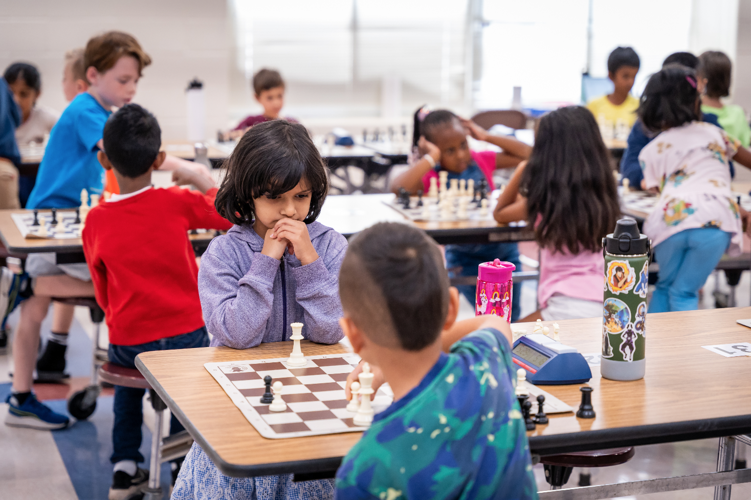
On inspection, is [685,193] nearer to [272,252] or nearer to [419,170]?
[419,170]

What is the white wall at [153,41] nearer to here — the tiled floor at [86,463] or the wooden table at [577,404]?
the tiled floor at [86,463]

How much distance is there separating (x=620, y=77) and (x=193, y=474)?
495 cm

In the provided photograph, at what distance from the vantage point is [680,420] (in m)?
1.37

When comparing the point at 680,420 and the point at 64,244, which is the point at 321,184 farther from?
the point at 64,244

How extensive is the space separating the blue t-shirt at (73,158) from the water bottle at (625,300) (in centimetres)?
249

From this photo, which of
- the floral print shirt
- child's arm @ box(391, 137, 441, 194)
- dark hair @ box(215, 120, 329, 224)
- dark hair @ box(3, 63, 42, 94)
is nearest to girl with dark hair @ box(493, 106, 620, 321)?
the floral print shirt

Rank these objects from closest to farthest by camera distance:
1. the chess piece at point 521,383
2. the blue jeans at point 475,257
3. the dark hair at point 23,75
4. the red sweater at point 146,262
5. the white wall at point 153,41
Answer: the chess piece at point 521,383, the red sweater at point 146,262, the blue jeans at point 475,257, the dark hair at point 23,75, the white wall at point 153,41

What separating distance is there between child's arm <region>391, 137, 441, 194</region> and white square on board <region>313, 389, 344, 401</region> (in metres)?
2.44

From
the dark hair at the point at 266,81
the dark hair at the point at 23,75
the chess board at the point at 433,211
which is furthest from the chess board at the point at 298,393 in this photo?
the dark hair at the point at 23,75

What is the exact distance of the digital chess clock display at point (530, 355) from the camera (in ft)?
5.16

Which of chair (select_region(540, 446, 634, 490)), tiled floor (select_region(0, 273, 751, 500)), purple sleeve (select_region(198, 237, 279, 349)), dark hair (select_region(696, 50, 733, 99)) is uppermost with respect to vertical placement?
dark hair (select_region(696, 50, 733, 99))

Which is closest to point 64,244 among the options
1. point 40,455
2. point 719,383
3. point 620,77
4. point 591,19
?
point 40,455

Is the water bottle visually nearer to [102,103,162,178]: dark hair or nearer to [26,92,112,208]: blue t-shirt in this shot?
[102,103,162,178]: dark hair

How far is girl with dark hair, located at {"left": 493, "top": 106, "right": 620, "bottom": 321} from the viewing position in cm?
278
